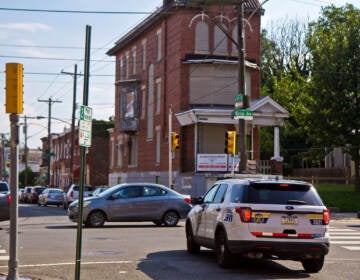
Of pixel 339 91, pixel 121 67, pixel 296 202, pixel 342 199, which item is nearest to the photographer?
pixel 296 202

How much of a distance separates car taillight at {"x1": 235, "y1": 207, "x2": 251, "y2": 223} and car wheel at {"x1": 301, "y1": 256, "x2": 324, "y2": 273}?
5.26ft

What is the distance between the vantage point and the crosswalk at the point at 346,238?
60.1 ft

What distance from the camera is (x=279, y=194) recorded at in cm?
1285

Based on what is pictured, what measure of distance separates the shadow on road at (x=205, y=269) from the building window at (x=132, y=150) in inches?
1506

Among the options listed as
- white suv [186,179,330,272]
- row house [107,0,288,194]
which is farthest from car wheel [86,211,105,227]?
row house [107,0,288,194]

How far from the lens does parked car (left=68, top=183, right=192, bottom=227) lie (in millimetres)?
23875

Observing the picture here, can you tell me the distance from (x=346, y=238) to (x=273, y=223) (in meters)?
8.83

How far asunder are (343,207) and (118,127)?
23789 mm

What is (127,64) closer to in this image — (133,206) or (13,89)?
(133,206)

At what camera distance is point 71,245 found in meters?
17.2

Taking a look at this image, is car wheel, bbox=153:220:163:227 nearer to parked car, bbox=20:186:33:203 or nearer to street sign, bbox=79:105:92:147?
street sign, bbox=79:105:92:147

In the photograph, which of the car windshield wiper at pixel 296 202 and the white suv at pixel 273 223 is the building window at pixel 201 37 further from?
the car windshield wiper at pixel 296 202

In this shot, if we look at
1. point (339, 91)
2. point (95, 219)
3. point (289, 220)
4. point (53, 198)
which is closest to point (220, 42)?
point (339, 91)

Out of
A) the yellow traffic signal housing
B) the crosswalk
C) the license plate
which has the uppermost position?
the yellow traffic signal housing
